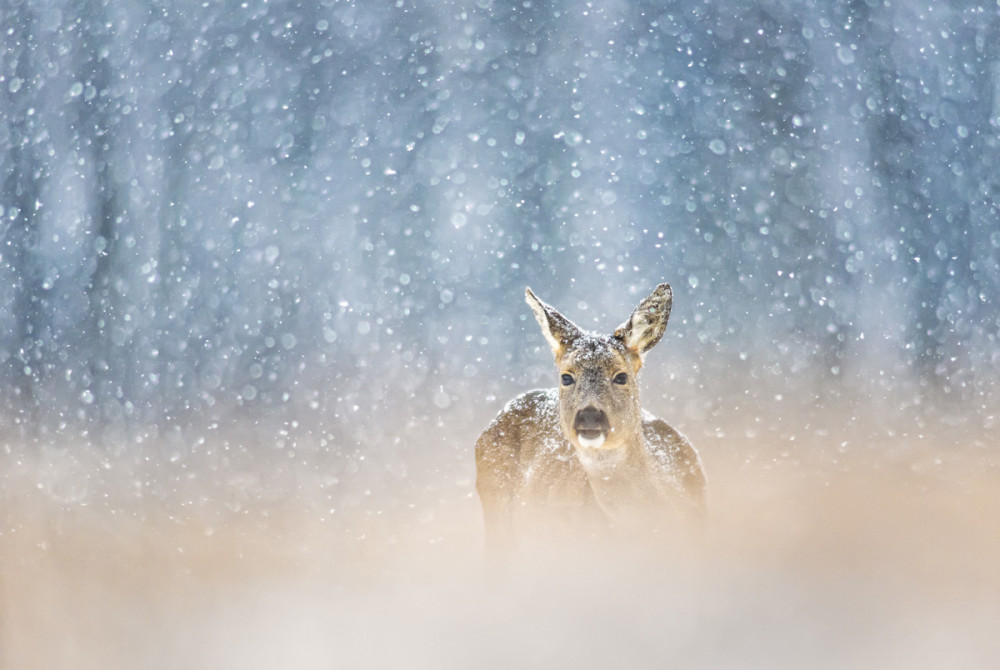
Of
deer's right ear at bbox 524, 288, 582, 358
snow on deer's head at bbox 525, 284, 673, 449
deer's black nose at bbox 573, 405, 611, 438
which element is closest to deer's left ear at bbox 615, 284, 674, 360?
snow on deer's head at bbox 525, 284, 673, 449

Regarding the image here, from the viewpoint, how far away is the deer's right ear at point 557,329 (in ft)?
8.32

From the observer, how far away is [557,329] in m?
2.56

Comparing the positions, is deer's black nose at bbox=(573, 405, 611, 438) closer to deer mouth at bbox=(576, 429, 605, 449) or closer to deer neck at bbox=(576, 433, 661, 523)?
deer mouth at bbox=(576, 429, 605, 449)

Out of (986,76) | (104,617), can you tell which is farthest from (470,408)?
(986,76)

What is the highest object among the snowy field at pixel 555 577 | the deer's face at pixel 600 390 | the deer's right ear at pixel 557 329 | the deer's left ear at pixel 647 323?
the deer's right ear at pixel 557 329

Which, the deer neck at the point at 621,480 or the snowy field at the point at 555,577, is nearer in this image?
the snowy field at the point at 555,577

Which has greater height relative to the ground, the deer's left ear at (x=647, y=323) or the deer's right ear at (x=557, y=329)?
the deer's right ear at (x=557, y=329)

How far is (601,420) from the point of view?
239cm

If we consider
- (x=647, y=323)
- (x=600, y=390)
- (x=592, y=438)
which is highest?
(x=647, y=323)

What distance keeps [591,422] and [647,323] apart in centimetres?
34

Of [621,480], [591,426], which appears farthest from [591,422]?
[621,480]

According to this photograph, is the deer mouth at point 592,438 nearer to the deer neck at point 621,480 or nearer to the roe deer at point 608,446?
the roe deer at point 608,446

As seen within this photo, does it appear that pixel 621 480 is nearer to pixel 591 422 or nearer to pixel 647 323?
pixel 591 422

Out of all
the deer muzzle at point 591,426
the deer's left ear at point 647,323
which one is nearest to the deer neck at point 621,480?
the deer muzzle at point 591,426
